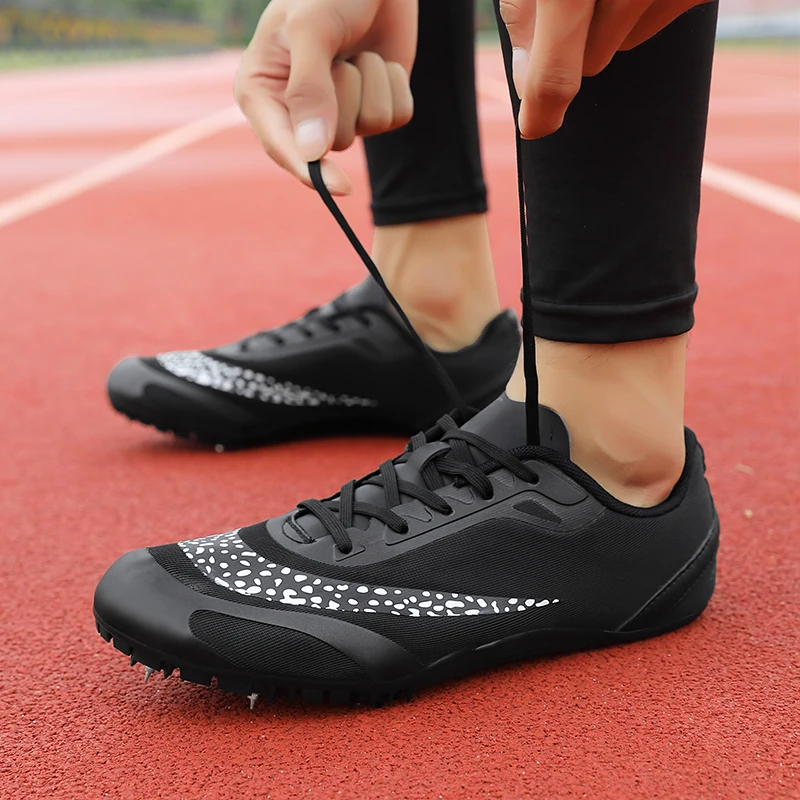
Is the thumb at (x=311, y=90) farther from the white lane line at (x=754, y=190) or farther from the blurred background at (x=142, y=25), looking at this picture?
the blurred background at (x=142, y=25)

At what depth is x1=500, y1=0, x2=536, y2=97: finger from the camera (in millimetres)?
809

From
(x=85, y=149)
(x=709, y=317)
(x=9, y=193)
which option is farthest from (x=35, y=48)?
(x=709, y=317)

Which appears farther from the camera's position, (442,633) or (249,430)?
(249,430)

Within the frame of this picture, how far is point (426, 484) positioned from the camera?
1.05 meters

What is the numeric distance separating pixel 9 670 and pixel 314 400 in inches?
29.0

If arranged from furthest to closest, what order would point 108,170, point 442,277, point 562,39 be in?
point 108,170
point 442,277
point 562,39

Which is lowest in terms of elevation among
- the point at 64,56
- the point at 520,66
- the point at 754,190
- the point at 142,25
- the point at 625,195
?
the point at 142,25

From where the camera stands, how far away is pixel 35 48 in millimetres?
31938

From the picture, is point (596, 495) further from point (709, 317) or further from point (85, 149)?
point (85, 149)

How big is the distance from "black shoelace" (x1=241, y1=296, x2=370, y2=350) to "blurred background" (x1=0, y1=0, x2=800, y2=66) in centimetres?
2791

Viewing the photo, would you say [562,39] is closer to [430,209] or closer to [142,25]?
[430,209]

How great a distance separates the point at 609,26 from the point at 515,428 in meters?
0.40

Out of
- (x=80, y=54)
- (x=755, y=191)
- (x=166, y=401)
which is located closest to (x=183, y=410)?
(x=166, y=401)

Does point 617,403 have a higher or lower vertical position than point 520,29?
lower
